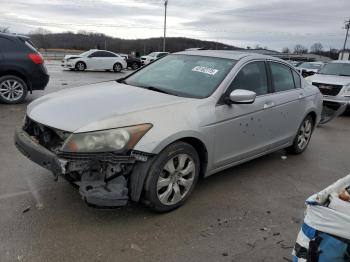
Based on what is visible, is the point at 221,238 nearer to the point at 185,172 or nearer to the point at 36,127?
the point at 185,172

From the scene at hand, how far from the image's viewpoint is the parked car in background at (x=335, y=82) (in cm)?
1075

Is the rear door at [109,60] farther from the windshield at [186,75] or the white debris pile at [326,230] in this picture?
the white debris pile at [326,230]

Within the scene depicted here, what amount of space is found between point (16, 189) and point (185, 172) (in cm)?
191

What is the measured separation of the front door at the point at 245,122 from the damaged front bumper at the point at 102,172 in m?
1.10

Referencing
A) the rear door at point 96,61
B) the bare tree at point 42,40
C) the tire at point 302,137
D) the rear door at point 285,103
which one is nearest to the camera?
the rear door at point 285,103

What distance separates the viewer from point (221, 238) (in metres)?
3.35

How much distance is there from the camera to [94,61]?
23.8 meters

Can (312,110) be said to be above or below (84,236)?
above

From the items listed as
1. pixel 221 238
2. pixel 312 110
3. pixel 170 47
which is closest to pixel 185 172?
pixel 221 238

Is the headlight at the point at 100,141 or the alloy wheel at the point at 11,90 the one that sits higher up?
the headlight at the point at 100,141

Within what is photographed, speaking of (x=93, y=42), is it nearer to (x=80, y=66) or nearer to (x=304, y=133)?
(x=80, y=66)


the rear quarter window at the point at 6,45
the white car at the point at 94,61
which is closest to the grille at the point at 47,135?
the rear quarter window at the point at 6,45

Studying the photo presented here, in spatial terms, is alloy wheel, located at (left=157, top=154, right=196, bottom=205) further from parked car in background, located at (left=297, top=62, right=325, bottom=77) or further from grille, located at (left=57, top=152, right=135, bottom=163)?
parked car in background, located at (left=297, top=62, right=325, bottom=77)

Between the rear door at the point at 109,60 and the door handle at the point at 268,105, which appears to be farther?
the rear door at the point at 109,60
